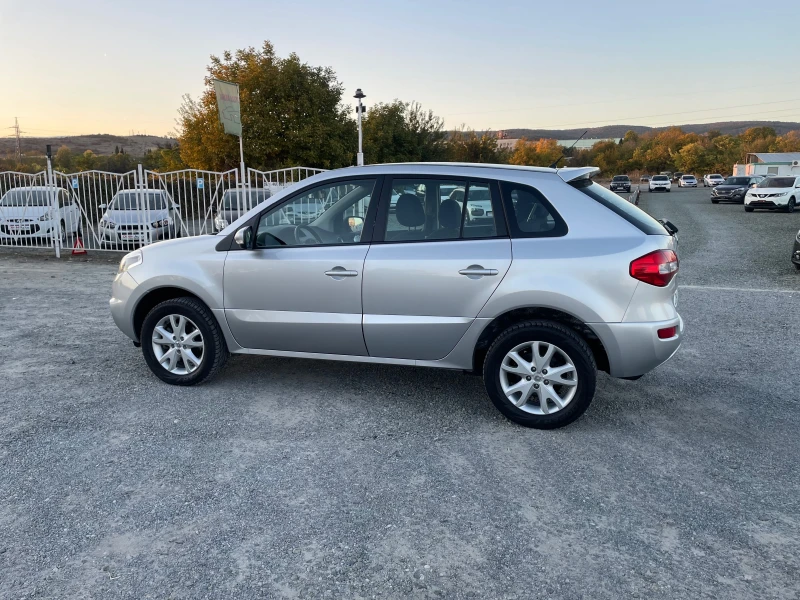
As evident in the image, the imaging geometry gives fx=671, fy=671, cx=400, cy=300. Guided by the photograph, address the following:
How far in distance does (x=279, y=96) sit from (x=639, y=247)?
3686cm

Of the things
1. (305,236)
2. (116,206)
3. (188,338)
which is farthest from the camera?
(116,206)

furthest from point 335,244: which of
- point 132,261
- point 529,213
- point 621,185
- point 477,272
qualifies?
point 621,185

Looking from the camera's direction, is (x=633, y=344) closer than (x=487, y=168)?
Yes

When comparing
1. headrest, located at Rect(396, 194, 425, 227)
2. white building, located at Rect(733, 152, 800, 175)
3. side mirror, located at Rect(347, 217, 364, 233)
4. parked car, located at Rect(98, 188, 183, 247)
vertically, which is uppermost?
white building, located at Rect(733, 152, 800, 175)

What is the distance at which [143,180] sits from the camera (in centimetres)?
1468

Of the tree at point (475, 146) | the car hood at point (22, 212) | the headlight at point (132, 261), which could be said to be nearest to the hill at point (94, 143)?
the tree at point (475, 146)

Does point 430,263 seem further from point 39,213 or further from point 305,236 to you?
point 39,213

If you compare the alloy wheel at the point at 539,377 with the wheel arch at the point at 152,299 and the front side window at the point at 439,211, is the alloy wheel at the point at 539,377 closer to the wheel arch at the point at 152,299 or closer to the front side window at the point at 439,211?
the front side window at the point at 439,211

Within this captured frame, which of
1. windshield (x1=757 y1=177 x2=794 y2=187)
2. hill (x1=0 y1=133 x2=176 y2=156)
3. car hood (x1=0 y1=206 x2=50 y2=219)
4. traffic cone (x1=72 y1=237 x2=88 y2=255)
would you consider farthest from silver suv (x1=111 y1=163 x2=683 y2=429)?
hill (x1=0 y1=133 x2=176 y2=156)

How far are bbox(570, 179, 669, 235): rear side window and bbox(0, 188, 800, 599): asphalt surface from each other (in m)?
1.40

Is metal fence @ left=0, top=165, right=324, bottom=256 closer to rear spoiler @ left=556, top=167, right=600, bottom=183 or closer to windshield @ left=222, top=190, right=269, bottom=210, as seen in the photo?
windshield @ left=222, top=190, right=269, bottom=210

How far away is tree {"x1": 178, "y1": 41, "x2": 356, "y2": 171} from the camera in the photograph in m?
37.9

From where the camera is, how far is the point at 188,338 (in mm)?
5465

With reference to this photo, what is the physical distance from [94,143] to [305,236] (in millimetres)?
138662
